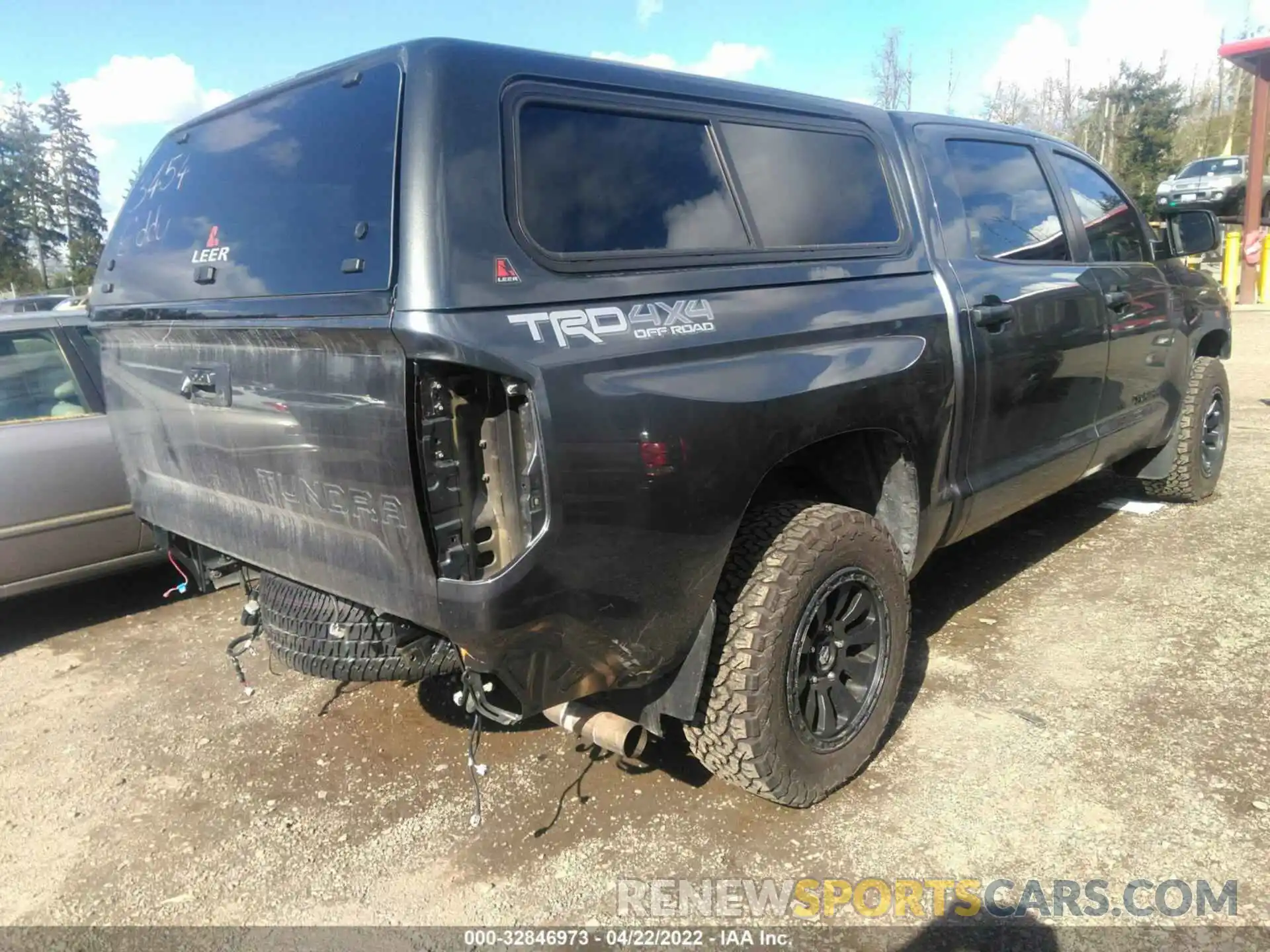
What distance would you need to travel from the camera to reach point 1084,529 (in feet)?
17.5

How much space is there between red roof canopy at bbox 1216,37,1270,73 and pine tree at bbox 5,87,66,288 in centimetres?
4369

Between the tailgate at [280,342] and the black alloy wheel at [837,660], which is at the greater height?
the tailgate at [280,342]

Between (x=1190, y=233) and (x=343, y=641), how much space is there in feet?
15.6

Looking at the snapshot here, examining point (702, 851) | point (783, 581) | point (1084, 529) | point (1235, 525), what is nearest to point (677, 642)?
point (783, 581)

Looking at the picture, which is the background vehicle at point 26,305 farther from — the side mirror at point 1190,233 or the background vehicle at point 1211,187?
the background vehicle at point 1211,187

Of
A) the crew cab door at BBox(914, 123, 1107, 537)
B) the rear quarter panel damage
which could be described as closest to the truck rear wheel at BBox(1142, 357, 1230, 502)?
the crew cab door at BBox(914, 123, 1107, 537)

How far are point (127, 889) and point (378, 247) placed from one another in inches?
77.9

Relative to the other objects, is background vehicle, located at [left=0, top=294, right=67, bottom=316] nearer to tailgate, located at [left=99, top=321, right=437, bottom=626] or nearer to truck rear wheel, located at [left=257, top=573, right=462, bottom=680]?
tailgate, located at [left=99, top=321, right=437, bottom=626]

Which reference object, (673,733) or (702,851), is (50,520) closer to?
→ (673,733)

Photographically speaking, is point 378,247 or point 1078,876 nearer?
point 378,247

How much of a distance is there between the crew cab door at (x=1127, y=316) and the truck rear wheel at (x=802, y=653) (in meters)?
1.99

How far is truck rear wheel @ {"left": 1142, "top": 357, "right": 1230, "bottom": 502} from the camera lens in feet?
17.4

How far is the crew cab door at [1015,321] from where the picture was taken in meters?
3.42

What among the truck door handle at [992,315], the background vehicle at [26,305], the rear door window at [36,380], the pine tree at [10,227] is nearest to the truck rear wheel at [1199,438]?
the truck door handle at [992,315]
